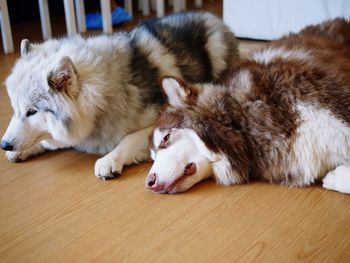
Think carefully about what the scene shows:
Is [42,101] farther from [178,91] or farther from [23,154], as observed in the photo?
[178,91]

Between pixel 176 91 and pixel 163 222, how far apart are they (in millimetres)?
562

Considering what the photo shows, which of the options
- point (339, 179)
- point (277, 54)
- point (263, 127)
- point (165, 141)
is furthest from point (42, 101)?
point (339, 179)

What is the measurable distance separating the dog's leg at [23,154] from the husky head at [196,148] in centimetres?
74

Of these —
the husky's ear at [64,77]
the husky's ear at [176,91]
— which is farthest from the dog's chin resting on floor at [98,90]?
the husky's ear at [176,91]

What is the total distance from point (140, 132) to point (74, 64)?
1.49 feet

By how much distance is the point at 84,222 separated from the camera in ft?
4.70

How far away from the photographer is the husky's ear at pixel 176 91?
1607mm

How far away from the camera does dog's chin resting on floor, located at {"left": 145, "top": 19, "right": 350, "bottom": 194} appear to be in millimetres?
1424

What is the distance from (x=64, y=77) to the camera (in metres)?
1.65

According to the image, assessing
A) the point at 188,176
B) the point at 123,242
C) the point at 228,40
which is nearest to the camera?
the point at 123,242

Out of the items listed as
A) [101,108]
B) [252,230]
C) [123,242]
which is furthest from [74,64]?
[252,230]

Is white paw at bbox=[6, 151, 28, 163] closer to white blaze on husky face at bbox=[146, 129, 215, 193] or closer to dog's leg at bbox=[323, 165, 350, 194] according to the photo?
white blaze on husky face at bbox=[146, 129, 215, 193]

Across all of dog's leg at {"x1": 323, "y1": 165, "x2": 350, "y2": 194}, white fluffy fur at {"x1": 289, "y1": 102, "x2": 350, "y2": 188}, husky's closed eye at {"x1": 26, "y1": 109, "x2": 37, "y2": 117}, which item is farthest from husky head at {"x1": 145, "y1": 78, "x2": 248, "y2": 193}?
husky's closed eye at {"x1": 26, "y1": 109, "x2": 37, "y2": 117}

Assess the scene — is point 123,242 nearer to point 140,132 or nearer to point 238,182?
point 238,182
